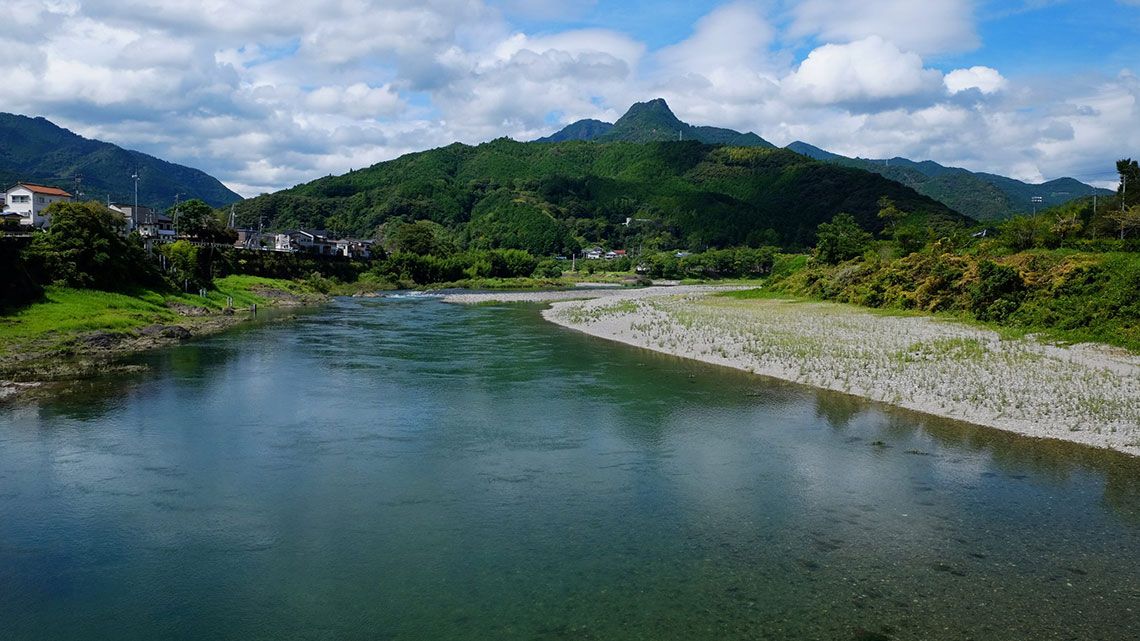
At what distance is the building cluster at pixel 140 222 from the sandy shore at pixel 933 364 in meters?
38.0

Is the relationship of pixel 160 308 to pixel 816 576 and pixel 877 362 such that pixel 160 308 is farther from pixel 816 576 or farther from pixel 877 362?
pixel 816 576

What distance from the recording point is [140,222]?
81.2m

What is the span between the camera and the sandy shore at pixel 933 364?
16844 millimetres

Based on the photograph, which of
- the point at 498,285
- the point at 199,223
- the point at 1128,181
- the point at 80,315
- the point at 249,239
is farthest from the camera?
the point at 249,239

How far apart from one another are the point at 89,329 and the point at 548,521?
92.8ft

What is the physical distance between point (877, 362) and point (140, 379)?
83.4 ft

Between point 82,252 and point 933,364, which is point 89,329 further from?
point 933,364

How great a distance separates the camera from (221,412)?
1880cm

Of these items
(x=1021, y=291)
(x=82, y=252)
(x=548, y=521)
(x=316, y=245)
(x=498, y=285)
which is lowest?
(x=548, y=521)

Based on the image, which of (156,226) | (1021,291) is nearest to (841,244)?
(1021,291)

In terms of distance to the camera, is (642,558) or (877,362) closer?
(642,558)

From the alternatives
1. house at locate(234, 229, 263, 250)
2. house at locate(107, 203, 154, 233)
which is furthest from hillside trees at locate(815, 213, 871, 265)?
house at locate(234, 229, 263, 250)

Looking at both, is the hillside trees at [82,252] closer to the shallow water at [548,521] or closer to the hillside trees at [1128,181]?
the shallow water at [548,521]

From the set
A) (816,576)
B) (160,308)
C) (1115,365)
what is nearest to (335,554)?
(816,576)
